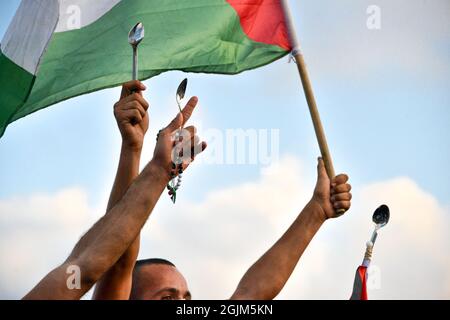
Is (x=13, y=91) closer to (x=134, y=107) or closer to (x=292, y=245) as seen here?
(x=134, y=107)

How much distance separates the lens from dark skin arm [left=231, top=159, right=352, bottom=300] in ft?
16.4

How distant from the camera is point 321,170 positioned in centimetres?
559

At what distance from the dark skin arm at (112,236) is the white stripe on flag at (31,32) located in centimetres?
210

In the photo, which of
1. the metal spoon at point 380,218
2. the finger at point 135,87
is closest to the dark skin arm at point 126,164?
the finger at point 135,87

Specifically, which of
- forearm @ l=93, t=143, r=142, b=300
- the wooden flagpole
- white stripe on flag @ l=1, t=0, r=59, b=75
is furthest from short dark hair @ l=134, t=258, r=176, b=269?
white stripe on flag @ l=1, t=0, r=59, b=75

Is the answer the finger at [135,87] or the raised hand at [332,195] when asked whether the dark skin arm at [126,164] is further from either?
the raised hand at [332,195]

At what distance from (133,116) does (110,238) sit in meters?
0.99

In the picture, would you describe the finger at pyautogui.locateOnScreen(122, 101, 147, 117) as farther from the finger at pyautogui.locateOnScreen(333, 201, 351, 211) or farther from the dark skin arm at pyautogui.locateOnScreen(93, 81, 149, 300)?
the finger at pyautogui.locateOnScreen(333, 201, 351, 211)

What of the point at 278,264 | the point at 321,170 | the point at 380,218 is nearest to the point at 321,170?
the point at 321,170

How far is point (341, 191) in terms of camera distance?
5410 mm

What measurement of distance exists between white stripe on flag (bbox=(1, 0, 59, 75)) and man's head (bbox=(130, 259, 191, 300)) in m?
1.60

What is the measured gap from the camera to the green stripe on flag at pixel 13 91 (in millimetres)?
6691
